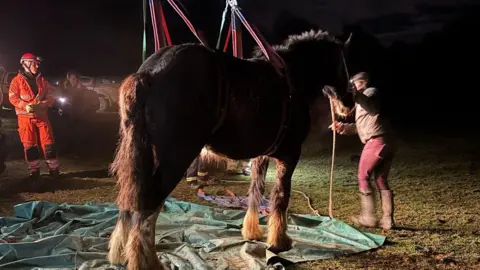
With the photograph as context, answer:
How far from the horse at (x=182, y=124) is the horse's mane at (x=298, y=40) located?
343mm

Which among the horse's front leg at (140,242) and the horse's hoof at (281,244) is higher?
the horse's front leg at (140,242)

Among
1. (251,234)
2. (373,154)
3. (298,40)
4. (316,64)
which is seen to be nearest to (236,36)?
(298,40)

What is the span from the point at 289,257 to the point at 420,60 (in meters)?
14.2

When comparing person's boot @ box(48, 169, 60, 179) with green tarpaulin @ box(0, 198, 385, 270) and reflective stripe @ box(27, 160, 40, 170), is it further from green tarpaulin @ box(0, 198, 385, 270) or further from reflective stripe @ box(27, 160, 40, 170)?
green tarpaulin @ box(0, 198, 385, 270)

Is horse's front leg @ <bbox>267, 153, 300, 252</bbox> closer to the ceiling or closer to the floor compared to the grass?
closer to the ceiling

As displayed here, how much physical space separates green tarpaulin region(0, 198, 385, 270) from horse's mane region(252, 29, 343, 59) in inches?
69.2

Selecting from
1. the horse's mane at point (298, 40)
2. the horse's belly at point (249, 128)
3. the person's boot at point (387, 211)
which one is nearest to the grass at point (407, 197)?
the person's boot at point (387, 211)

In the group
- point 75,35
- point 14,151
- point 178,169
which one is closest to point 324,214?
point 178,169

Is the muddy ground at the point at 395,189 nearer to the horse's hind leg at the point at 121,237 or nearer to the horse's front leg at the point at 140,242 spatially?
the horse's front leg at the point at 140,242

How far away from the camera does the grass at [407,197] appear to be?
151 inches

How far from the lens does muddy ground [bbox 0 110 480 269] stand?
3926mm

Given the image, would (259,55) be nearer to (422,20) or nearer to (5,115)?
(5,115)

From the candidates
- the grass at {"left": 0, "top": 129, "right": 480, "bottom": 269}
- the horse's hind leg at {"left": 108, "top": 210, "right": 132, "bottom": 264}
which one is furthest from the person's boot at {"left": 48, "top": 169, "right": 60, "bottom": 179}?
the horse's hind leg at {"left": 108, "top": 210, "right": 132, "bottom": 264}

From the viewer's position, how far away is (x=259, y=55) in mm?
4234
